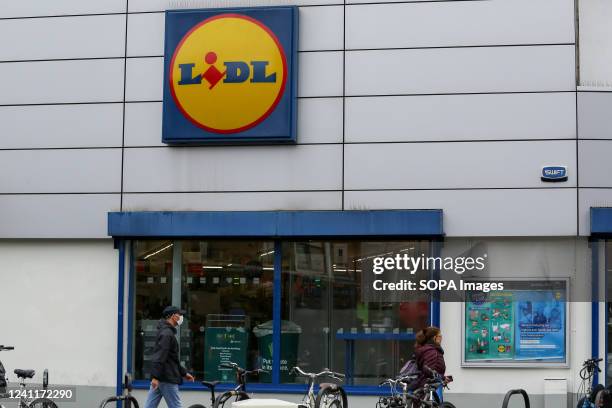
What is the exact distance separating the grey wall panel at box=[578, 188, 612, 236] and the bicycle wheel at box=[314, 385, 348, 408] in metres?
4.24

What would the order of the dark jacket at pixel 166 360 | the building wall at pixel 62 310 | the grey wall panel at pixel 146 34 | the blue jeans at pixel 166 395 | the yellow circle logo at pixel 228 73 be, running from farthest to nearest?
the grey wall panel at pixel 146 34, the building wall at pixel 62 310, the yellow circle logo at pixel 228 73, the blue jeans at pixel 166 395, the dark jacket at pixel 166 360

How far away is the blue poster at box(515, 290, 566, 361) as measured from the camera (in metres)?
14.8

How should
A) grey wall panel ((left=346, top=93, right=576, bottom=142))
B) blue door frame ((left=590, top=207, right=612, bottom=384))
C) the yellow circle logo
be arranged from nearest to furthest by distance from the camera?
blue door frame ((left=590, top=207, right=612, bottom=384)) < grey wall panel ((left=346, top=93, right=576, bottom=142)) < the yellow circle logo

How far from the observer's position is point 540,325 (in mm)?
14938

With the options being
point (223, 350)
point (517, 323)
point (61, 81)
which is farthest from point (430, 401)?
point (61, 81)

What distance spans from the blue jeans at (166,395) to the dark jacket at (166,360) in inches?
5.1

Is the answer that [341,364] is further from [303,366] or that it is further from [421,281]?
[421,281]

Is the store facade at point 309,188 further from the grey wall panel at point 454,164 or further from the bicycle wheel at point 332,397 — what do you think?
the bicycle wheel at point 332,397

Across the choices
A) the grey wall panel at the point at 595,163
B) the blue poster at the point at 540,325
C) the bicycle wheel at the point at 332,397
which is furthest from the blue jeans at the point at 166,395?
the grey wall panel at the point at 595,163

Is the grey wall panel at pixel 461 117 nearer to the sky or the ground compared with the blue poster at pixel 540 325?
nearer to the sky

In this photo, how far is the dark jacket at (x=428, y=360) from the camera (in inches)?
521

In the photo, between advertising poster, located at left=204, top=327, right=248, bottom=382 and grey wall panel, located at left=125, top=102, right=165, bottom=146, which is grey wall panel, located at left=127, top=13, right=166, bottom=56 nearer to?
grey wall panel, located at left=125, top=102, right=165, bottom=146

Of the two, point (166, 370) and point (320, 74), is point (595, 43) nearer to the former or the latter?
point (320, 74)

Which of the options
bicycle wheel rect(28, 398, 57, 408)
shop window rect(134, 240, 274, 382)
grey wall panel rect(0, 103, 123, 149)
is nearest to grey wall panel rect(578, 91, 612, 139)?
shop window rect(134, 240, 274, 382)
